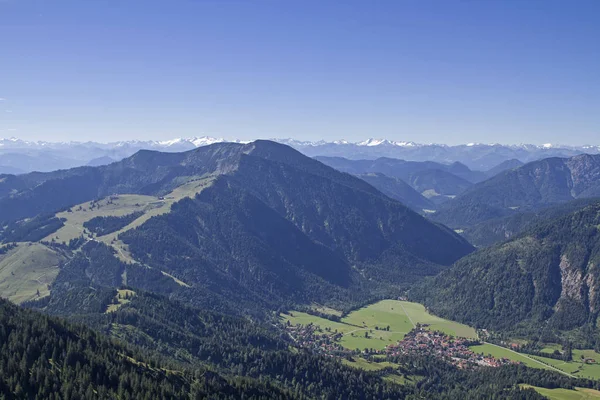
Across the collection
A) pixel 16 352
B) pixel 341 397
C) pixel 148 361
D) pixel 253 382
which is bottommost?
pixel 341 397

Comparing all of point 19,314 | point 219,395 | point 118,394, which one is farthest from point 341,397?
point 19,314

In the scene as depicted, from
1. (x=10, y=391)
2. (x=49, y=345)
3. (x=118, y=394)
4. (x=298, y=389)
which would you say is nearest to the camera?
(x=10, y=391)

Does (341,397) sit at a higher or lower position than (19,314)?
lower

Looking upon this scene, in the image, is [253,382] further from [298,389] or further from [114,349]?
[114,349]

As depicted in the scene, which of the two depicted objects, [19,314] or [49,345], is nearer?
[49,345]

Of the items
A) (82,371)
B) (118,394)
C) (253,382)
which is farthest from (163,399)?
(253,382)

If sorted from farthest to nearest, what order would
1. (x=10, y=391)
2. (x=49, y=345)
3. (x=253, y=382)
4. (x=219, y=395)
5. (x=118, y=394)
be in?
(x=253, y=382) < (x=219, y=395) < (x=49, y=345) < (x=118, y=394) < (x=10, y=391)

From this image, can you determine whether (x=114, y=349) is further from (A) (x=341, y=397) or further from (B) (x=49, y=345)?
(A) (x=341, y=397)

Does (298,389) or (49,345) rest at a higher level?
(49,345)

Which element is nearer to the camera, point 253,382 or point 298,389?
point 253,382
